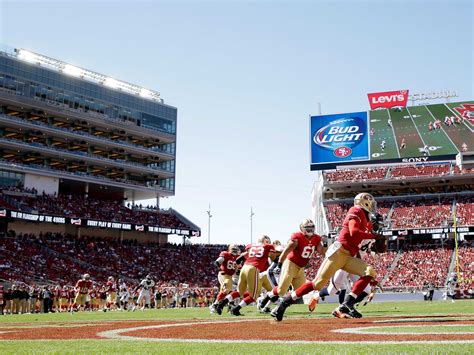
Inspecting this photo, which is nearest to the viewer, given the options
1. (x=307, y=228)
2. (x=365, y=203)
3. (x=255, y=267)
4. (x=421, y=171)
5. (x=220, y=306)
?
(x=365, y=203)

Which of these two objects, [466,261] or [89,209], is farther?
[89,209]

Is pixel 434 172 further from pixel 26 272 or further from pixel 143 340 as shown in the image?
pixel 143 340

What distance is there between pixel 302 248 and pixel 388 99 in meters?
55.7

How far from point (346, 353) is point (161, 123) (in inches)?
2870

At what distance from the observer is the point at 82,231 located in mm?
65688

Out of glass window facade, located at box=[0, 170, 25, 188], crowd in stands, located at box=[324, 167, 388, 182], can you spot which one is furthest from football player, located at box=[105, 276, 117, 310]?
crowd in stands, located at box=[324, 167, 388, 182]

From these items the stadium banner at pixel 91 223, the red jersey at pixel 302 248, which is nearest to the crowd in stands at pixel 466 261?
the stadium banner at pixel 91 223

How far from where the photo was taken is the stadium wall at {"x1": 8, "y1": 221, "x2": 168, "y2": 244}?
59.8 meters

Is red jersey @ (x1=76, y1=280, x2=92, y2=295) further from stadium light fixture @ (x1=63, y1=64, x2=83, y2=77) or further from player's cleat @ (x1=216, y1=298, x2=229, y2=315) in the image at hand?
stadium light fixture @ (x1=63, y1=64, x2=83, y2=77)

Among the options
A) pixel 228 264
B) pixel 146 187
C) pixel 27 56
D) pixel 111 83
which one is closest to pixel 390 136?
pixel 146 187

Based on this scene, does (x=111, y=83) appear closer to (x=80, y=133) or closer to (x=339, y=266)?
(x=80, y=133)

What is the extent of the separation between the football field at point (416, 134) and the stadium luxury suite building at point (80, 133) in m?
26.9

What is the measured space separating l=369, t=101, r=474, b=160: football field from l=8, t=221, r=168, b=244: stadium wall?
30.1 metres

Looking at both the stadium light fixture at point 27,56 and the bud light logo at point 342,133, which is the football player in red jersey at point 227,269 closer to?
the bud light logo at point 342,133
